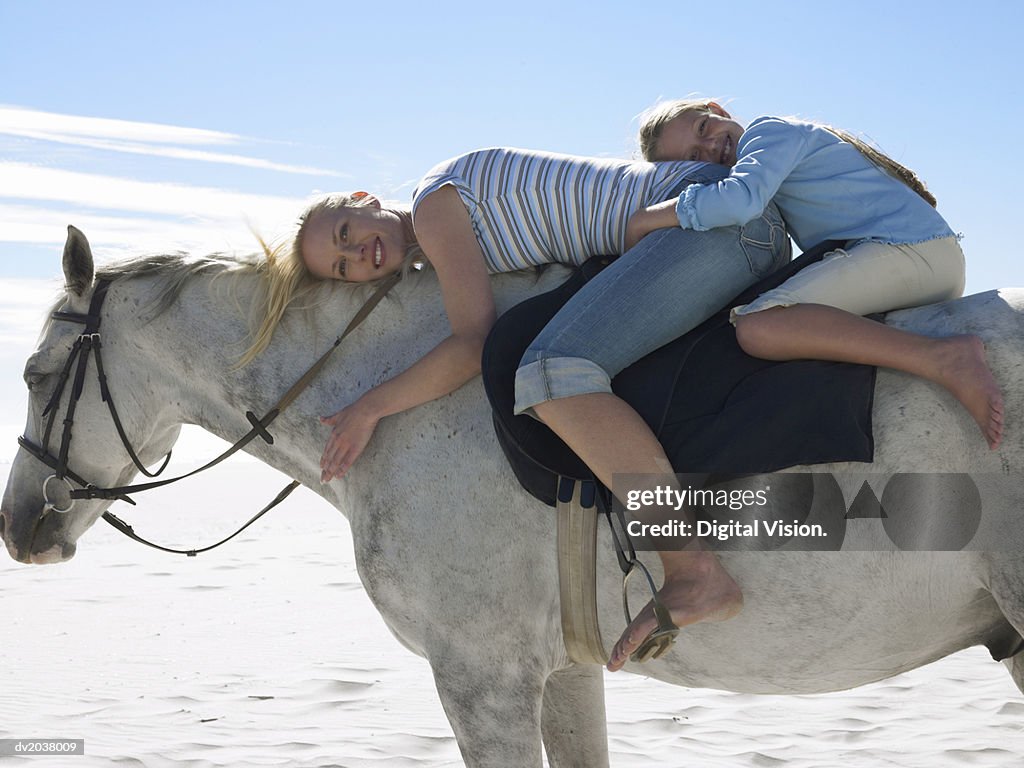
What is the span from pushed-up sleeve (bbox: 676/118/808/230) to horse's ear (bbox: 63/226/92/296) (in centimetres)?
200

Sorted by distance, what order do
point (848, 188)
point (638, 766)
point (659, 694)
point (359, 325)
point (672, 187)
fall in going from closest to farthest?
point (848, 188)
point (672, 187)
point (359, 325)
point (638, 766)
point (659, 694)

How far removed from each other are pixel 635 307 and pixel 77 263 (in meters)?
1.95

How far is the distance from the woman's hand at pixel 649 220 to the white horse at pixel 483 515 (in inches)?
13.5

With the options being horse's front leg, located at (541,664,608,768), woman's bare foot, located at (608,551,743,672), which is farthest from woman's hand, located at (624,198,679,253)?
horse's front leg, located at (541,664,608,768)

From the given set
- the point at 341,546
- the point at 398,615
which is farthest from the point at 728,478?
the point at 341,546

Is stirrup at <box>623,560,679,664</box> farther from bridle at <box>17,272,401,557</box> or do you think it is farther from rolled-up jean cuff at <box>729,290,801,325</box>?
bridle at <box>17,272,401,557</box>

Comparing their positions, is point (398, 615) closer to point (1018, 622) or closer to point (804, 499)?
point (804, 499)

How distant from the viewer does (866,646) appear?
7.73 ft

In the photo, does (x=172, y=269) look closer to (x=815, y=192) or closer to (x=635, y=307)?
(x=635, y=307)

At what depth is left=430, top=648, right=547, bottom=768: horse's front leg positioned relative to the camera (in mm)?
2568

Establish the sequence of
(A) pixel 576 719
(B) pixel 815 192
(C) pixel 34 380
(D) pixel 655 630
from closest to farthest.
→ (D) pixel 655 630
(B) pixel 815 192
(A) pixel 576 719
(C) pixel 34 380

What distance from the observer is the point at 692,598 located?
229 cm

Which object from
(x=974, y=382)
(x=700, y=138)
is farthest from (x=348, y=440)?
(x=974, y=382)

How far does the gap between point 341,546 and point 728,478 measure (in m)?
10.0
